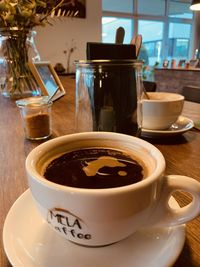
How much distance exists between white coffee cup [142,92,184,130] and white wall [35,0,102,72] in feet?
11.7

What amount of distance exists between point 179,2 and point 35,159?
6.48 metres

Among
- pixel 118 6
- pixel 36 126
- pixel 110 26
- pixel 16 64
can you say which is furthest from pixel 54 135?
pixel 118 6

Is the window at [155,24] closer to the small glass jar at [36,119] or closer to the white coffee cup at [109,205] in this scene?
the small glass jar at [36,119]

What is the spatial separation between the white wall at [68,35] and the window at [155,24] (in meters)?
0.66

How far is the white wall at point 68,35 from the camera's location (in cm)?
384

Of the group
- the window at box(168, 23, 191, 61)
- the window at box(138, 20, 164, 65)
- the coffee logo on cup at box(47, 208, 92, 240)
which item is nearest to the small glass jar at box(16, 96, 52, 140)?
the coffee logo on cup at box(47, 208, 92, 240)

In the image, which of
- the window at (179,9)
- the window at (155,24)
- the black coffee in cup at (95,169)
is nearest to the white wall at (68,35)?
the window at (155,24)

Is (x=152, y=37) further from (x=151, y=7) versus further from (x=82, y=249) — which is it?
(x=82, y=249)

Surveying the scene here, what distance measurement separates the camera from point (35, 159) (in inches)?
11.0

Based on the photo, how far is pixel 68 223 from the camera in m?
0.23

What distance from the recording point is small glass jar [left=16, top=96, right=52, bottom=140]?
0.60m

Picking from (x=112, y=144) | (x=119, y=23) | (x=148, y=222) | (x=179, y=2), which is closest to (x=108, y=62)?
(x=112, y=144)

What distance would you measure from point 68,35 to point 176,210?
13.6 feet

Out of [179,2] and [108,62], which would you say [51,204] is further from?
[179,2]
